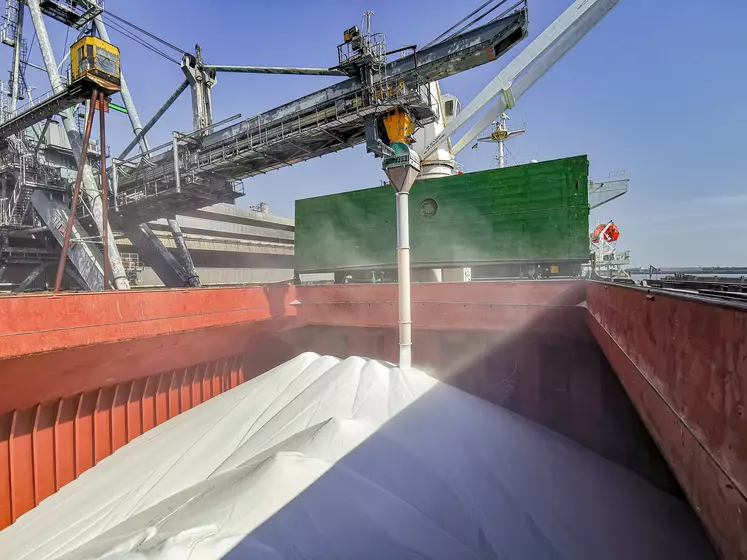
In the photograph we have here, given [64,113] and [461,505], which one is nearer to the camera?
[461,505]

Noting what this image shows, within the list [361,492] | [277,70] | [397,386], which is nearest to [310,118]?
[277,70]

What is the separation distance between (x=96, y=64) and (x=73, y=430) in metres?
11.1

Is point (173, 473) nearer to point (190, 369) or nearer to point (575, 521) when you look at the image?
point (190, 369)

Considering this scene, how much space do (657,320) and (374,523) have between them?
322 centimetres

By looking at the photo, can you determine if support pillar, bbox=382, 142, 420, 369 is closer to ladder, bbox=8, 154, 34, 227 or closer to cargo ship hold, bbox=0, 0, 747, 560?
cargo ship hold, bbox=0, 0, 747, 560

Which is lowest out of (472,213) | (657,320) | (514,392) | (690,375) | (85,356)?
(514,392)

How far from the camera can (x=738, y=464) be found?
169cm

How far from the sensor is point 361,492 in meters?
4.06

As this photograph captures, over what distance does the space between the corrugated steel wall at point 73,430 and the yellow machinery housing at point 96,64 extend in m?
10.0

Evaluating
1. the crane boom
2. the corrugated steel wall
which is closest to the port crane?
the crane boom

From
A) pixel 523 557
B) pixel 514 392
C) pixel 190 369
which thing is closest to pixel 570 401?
pixel 514 392

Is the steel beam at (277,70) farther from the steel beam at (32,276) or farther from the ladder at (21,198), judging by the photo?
the steel beam at (32,276)

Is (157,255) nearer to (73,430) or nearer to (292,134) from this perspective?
(292,134)

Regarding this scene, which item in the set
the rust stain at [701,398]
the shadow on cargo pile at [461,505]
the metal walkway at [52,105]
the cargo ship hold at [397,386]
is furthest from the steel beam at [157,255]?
the rust stain at [701,398]
